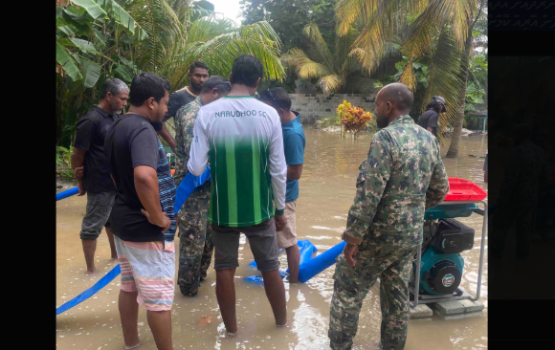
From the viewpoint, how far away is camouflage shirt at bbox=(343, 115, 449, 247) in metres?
2.85

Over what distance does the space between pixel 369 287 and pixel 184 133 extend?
81.0 inches

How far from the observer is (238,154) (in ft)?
10.5

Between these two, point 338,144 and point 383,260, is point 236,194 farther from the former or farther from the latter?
point 338,144

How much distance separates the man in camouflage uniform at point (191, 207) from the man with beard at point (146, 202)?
892 mm

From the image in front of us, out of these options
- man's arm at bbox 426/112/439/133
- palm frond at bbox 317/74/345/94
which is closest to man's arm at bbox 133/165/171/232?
man's arm at bbox 426/112/439/133

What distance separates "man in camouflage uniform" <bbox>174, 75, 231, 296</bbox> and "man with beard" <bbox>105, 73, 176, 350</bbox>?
89cm

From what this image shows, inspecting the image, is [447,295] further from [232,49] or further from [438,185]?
[232,49]

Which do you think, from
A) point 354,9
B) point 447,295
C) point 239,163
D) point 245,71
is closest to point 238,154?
point 239,163

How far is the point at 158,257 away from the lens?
296 cm

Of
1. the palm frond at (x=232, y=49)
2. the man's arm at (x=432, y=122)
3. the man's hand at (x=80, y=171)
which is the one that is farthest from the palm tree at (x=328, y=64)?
the man's hand at (x=80, y=171)

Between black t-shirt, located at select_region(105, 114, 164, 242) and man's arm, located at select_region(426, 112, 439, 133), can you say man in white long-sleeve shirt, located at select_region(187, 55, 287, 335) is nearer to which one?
black t-shirt, located at select_region(105, 114, 164, 242)

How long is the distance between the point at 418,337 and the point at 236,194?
73.4 inches

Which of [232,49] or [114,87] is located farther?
[232,49]

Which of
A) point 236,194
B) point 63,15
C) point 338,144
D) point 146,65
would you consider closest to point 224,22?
point 146,65
